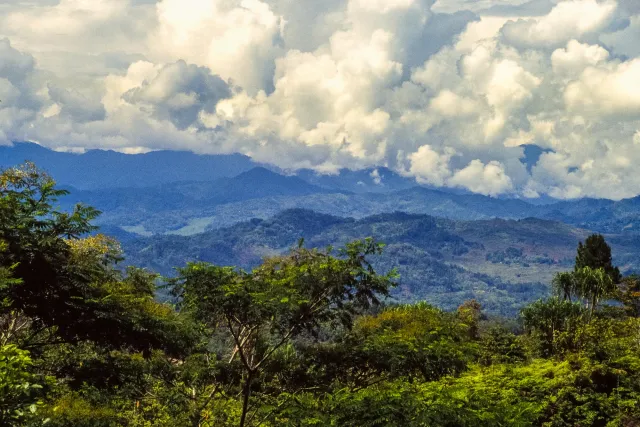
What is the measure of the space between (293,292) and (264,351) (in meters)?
5.89

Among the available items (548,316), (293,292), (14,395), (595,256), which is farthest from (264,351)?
(595,256)

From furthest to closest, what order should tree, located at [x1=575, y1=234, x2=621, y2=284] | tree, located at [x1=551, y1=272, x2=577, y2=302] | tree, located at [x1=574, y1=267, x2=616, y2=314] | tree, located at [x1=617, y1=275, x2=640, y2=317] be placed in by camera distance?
tree, located at [x1=575, y1=234, x2=621, y2=284]
tree, located at [x1=617, y1=275, x2=640, y2=317]
tree, located at [x1=551, y1=272, x2=577, y2=302]
tree, located at [x1=574, y1=267, x2=616, y2=314]

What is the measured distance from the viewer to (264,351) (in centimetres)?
2080

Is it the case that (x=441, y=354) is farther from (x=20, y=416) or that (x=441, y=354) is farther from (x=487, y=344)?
(x=487, y=344)

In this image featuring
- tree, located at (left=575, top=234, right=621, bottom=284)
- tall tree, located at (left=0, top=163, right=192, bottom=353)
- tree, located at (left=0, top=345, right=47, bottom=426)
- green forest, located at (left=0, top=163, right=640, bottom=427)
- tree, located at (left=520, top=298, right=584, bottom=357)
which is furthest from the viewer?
tree, located at (left=575, top=234, right=621, bottom=284)

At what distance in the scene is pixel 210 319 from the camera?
17.3 meters

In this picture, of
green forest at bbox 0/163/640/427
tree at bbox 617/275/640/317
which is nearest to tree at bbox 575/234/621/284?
tree at bbox 617/275/640/317

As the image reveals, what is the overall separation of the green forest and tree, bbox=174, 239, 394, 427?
4 centimetres

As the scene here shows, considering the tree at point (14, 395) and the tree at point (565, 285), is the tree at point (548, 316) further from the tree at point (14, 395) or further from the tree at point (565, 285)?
the tree at point (14, 395)

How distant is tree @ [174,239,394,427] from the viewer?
1570 cm

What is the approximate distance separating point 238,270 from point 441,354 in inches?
295

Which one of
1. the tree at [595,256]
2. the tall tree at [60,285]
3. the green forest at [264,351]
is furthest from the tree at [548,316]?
the tree at [595,256]

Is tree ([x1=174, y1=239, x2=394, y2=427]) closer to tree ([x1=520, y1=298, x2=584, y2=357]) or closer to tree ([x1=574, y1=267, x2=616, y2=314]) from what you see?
tree ([x1=520, y1=298, x2=584, y2=357])

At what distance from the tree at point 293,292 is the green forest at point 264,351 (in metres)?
0.04
